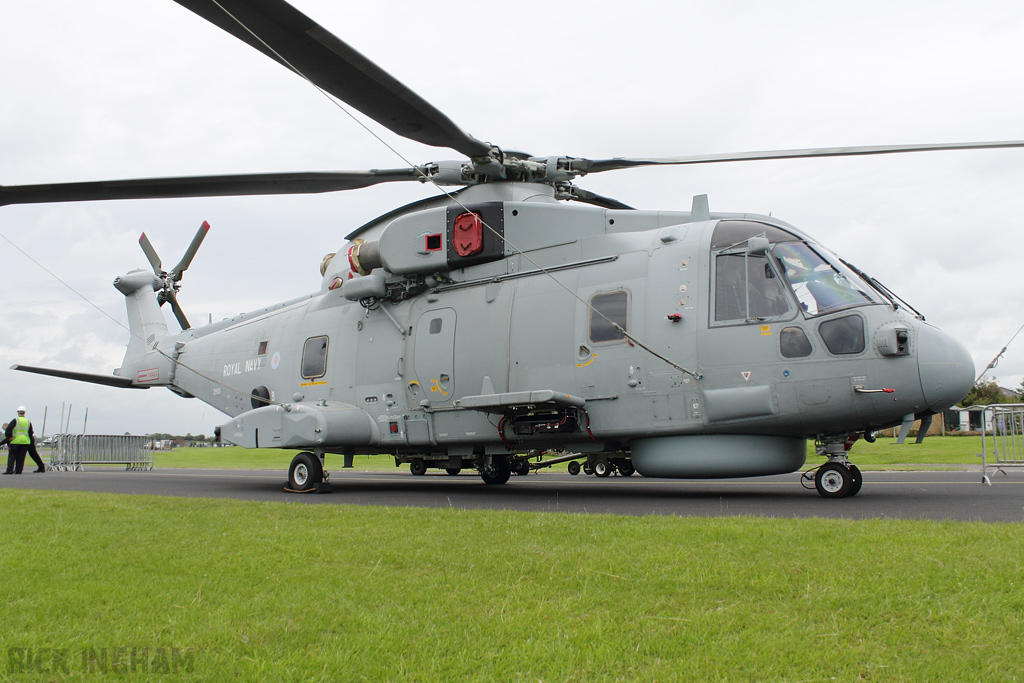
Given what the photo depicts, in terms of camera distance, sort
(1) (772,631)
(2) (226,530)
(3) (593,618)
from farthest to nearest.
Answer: (2) (226,530) < (3) (593,618) < (1) (772,631)

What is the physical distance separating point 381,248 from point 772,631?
398 inches

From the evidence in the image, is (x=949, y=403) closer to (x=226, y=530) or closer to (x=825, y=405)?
(x=825, y=405)

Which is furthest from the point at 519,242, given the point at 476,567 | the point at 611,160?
the point at 476,567

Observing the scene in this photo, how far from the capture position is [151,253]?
19.1 metres

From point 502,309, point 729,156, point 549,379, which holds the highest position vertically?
point 729,156

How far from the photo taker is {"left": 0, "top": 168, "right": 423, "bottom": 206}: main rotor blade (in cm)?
1095

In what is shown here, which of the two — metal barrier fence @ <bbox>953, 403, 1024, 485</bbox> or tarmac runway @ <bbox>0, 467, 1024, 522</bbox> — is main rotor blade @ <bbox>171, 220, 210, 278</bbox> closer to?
tarmac runway @ <bbox>0, 467, 1024, 522</bbox>

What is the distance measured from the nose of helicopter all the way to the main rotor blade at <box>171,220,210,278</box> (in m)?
16.0

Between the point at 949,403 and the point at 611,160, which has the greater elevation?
the point at 611,160

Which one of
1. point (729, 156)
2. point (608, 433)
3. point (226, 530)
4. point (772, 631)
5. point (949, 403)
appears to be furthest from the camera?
point (608, 433)

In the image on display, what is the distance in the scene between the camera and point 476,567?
4.84m

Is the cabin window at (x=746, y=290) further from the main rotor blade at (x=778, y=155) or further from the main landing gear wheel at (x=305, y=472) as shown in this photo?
the main landing gear wheel at (x=305, y=472)

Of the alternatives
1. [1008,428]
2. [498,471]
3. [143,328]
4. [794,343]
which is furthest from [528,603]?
[143,328]

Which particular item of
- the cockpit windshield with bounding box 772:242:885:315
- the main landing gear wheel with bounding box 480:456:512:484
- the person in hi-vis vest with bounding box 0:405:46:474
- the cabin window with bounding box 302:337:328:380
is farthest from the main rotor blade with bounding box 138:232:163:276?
the cockpit windshield with bounding box 772:242:885:315
